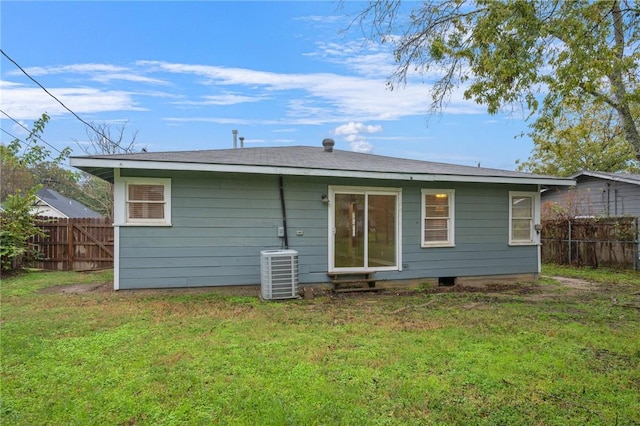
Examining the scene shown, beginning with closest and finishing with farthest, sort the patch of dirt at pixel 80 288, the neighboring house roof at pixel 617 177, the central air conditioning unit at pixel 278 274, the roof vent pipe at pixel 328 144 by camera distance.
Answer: the central air conditioning unit at pixel 278 274 < the patch of dirt at pixel 80 288 < the roof vent pipe at pixel 328 144 < the neighboring house roof at pixel 617 177

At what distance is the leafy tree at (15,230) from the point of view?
899 cm

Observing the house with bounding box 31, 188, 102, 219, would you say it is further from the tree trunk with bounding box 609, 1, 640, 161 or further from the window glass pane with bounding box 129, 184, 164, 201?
the tree trunk with bounding box 609, 1, 640, 161

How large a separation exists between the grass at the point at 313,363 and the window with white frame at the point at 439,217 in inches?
86.3

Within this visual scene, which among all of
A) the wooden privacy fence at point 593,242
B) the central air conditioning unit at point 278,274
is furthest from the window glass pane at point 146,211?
the wooden privacy fence at point 593,242

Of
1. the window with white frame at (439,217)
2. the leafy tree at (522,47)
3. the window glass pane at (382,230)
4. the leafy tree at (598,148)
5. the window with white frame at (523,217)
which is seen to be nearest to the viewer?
the leafy tree at (522,47)

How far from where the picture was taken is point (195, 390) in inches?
116

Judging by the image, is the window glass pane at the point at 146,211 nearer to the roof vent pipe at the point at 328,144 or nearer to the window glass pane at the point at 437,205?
the roof vent pipe at the point at 328,144

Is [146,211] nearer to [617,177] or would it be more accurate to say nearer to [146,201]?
[146,201]

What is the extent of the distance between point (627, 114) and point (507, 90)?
1797 mm

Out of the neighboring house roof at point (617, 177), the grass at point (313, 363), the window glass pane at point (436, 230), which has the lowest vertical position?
the grass at point (313, 363)

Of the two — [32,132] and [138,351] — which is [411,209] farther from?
[32,132]

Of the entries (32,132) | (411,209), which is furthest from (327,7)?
(32,132)

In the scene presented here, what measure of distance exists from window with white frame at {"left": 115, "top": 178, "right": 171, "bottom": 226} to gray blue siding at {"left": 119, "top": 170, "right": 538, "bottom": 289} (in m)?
0.11

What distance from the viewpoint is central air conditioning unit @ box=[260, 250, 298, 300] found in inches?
253
